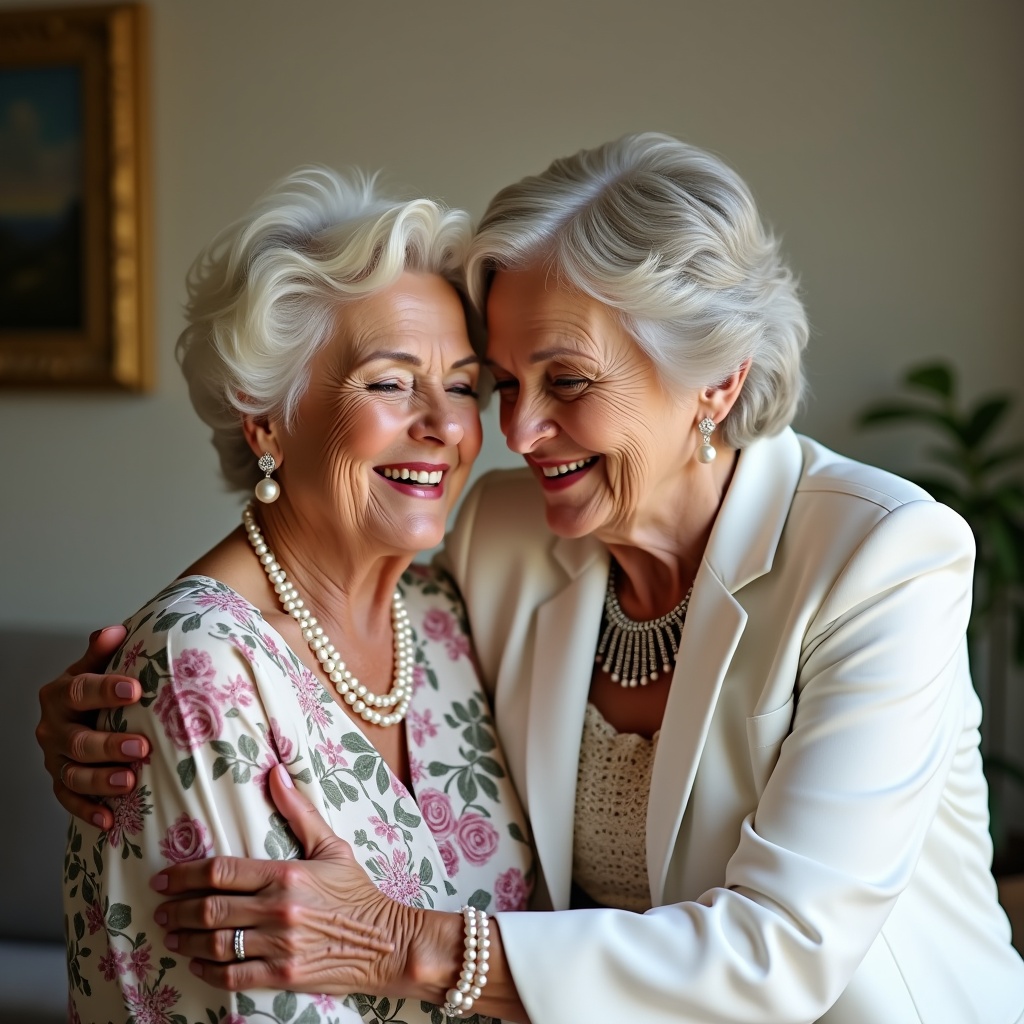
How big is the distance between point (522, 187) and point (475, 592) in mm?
681

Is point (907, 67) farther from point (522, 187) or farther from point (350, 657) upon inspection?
point (350, 657)

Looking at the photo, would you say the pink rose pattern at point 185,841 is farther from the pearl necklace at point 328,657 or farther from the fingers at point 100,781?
the pearl necklace at point 328,657

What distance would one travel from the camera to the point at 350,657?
65.5 inches

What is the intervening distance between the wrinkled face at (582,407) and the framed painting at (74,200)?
6.81 feet

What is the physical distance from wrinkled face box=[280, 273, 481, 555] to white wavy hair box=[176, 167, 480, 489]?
0.11 ft

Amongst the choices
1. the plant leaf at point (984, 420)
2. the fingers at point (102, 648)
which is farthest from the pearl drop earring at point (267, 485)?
the plant leaf at point (984, 420)

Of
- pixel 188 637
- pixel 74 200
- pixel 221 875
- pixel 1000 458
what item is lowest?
pixel 221 875

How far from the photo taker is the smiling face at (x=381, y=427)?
5.20 ft

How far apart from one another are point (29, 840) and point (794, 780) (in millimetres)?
2042

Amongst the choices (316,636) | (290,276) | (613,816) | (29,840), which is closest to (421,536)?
(316,636)

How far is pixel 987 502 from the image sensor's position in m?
2.82

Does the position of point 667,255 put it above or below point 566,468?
above

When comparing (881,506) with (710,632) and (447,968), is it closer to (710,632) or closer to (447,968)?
(710,632)

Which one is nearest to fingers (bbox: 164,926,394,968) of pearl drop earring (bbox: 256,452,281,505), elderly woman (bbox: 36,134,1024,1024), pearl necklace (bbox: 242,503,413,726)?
elderly woman (bbox: 36,134,1024,1024)
